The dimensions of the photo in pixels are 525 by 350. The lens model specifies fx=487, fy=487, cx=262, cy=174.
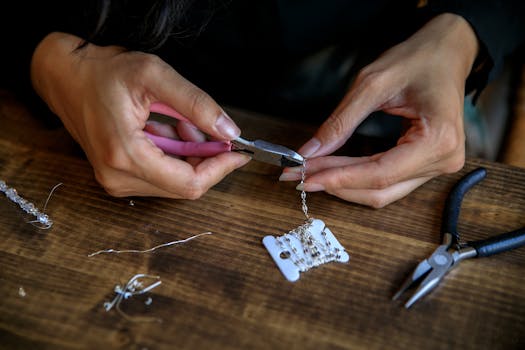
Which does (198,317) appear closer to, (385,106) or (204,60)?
(385,106)

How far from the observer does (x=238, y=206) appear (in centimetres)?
91

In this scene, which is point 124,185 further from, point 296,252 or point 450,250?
point 450,250

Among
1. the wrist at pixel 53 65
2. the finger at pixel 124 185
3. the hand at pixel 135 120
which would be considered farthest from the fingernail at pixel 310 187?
the wrist at pixel 53 65

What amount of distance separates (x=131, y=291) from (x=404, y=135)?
0.55m

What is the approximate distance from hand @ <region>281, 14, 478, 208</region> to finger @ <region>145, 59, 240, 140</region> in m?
0.17

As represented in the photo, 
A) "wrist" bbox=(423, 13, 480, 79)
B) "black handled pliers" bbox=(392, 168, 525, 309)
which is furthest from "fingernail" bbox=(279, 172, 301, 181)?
"wrist" bbox=(423, 13, 480, 79)

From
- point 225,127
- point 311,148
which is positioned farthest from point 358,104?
point 225,127

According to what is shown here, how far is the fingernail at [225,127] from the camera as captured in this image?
815mm

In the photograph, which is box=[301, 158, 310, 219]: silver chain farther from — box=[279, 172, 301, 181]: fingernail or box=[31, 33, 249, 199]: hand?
box=[31, 33, 249, 199]: hand

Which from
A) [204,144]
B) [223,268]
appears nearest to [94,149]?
[204,144]

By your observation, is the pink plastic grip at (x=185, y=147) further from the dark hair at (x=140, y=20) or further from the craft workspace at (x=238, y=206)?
the dark hair at (x=140, y=20)

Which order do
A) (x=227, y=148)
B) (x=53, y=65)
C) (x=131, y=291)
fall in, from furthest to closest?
(x=53, y=65), (x=227, y=148), (x=131, y=291)

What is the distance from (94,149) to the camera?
0.89 meters

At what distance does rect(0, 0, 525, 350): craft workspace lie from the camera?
0.73 m
